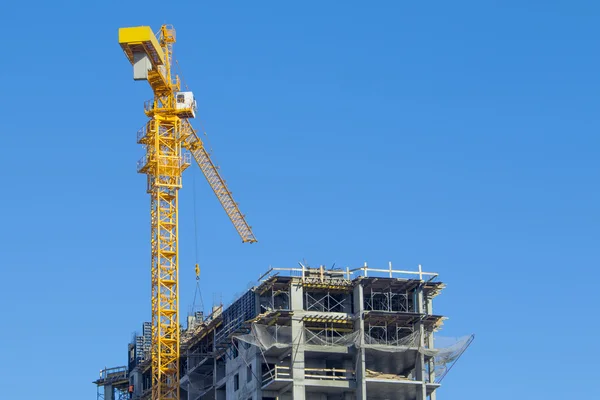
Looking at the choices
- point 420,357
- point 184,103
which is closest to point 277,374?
point 420,357

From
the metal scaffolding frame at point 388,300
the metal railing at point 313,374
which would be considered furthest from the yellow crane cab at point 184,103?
the metal railing at point 313,374

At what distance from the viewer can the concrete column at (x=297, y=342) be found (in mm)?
149250

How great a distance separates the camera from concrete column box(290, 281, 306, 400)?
149 meters

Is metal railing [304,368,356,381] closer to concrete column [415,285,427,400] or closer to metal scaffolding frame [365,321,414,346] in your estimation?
metal scaffolding frame [365,321,414,346]

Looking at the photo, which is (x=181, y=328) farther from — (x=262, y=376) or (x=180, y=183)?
(x=262, y=376)

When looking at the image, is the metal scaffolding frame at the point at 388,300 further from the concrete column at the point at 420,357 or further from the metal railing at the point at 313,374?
the metal railing at the point at 313,374

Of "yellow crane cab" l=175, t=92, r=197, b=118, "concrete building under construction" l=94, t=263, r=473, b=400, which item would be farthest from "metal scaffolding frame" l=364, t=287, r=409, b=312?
"yellow crane cab" l=175, t=92, r=197, b=118

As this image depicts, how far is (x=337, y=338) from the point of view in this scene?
152m

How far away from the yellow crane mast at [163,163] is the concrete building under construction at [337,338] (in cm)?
1273

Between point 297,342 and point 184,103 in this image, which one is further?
point 184,103

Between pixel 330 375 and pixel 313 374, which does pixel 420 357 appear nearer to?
pixel 330 375

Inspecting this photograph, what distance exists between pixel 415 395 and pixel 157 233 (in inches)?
1461

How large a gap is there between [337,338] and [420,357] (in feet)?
27.7

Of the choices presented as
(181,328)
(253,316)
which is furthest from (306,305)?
(181,328)
